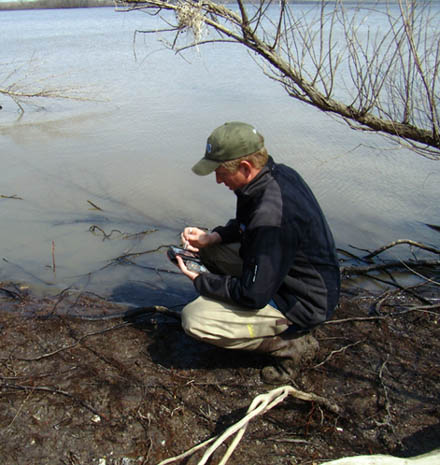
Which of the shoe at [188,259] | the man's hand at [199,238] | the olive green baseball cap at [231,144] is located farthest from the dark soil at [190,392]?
the olive green baseball cap at [231,144]

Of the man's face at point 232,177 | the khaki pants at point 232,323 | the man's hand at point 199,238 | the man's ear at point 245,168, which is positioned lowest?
the khaki pants at point 232,323

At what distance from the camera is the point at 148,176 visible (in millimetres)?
6012

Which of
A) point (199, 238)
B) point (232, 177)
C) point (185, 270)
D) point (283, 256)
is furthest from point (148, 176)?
point (283, 256)

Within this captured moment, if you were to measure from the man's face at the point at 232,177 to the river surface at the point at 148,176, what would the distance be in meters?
1.49

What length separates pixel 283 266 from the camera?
7.48ft

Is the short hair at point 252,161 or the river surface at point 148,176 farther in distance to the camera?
the river surface at point 148,176

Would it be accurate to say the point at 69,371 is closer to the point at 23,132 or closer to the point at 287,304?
the point at 287,304

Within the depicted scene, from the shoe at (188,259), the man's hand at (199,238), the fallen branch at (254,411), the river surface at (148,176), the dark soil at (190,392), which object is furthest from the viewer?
the river surface at (148,176)

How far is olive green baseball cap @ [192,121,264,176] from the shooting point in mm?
2334

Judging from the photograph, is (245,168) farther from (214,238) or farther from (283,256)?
(214,238)

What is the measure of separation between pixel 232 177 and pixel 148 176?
12.2ft

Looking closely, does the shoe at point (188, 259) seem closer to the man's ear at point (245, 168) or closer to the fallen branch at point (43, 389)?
the man's ear at point (245, 168)

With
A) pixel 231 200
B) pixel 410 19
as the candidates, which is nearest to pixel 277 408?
pixel 410 19

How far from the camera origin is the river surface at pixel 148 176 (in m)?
4.27
